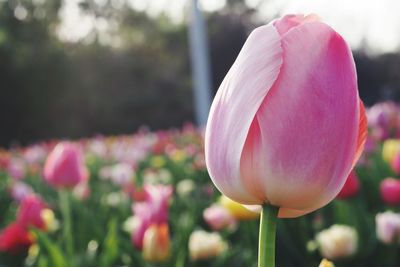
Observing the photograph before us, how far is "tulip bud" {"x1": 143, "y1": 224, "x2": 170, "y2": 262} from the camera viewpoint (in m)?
1.37

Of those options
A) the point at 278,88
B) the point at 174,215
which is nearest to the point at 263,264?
the point at 278,88

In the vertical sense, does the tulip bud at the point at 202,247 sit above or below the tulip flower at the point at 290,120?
below

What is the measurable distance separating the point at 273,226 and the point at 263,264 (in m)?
0.03

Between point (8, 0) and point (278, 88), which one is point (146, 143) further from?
point (8, 0)

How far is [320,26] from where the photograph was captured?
0.56 meters

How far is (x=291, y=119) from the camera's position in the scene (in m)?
0.54

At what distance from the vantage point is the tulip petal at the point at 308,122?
0.54m

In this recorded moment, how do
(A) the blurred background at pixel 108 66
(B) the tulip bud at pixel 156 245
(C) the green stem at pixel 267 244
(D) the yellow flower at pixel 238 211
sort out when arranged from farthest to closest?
1. (A) the blurred background at pixel 108 66
2. (D) the yellow flower at pixel 238 211
3. (B) the tulip bud at pixel 156 245
4. (C) the green stem at pixel 267 244

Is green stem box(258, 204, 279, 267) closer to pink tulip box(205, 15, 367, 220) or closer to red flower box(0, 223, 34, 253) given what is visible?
pink tulip box(205, 15, 367, 220)

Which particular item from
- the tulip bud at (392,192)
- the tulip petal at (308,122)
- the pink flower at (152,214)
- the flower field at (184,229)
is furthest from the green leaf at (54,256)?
the tulip petal at (308,122)

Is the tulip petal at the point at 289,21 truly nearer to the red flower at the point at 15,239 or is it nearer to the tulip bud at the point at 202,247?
the tulip bud at the point at 202,247

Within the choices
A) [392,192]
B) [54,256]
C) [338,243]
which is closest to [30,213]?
[54,256]

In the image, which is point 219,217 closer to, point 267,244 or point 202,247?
point 202,247

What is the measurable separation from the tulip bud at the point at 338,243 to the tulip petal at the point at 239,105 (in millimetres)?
895
